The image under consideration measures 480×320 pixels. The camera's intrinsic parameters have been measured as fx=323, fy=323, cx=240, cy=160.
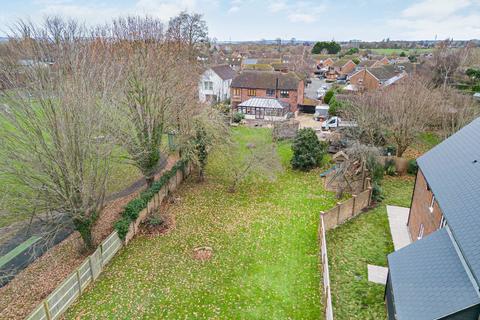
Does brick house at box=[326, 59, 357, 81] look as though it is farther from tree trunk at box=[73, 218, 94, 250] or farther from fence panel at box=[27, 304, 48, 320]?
fence panel at box=[27, 304, 48, 320]

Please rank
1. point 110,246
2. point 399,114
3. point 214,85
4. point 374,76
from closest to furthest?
point 110,246 < point 399,114 < point 214,85 < point 374,76

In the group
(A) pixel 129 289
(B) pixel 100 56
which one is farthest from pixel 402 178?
(B) pixel 100 56

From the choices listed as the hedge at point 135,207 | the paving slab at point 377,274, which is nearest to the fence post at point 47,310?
the hedge at point 135,207

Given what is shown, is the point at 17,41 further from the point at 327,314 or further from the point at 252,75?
the point at 252,75

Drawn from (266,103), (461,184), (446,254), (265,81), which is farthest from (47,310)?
(265,81)

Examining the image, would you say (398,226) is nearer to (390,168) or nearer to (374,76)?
(390,168)

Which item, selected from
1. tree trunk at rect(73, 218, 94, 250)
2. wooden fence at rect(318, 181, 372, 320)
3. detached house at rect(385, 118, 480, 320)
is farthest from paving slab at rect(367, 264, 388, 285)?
tree trunk at rect(73, 218, 94, 250)

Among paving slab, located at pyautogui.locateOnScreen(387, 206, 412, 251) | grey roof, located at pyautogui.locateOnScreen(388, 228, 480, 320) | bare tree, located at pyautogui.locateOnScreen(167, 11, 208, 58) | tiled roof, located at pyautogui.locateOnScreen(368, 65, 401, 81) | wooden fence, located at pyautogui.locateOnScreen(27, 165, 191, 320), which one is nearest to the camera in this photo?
grey roof, located at pyautogui.locateOnScreen(388, 228, 480, 320)
